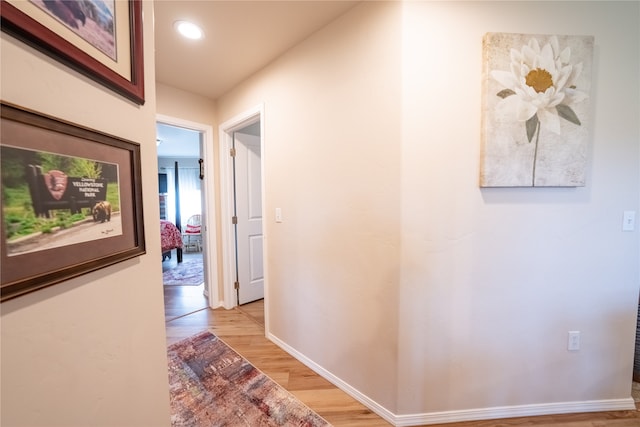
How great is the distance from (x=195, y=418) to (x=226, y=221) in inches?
69.1

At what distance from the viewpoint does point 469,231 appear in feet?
4.26

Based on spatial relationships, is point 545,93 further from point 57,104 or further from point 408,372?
point 57,104

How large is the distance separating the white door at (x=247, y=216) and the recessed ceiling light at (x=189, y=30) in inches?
43.1

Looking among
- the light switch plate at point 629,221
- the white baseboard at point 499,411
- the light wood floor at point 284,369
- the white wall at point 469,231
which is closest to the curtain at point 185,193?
the light wood floor at point 284,369

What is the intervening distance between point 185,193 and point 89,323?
6510mm

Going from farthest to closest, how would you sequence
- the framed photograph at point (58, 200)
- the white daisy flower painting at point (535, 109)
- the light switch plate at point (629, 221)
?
the light switch plate at point (629, 221), the white daisy flower painting at point (535, 109), the framed photograph at point (58, 200)

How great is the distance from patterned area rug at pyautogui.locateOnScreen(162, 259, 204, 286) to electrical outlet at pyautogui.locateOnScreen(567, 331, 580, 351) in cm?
404

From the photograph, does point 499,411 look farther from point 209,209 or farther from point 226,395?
point 209,209

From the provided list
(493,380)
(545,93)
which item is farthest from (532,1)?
(493,380)

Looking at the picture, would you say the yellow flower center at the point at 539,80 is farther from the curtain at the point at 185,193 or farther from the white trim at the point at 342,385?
the curtain at the point at 185,193

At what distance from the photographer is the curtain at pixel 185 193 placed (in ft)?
20.0

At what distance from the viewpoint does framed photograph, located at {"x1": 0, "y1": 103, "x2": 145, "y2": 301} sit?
38 centimetres

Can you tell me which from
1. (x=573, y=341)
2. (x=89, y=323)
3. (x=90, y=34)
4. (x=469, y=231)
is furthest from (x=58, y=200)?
(x=573, y=341)

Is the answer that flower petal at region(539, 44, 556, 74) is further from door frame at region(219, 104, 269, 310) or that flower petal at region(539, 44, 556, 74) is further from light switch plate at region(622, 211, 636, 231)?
door frame at region(219, 104, 269, 310)
